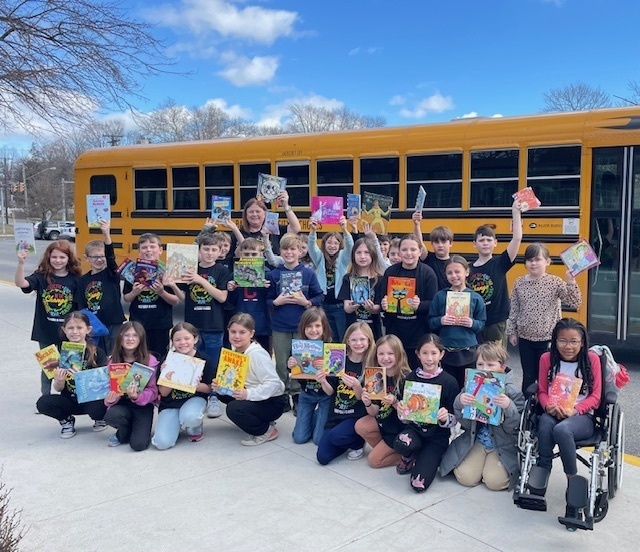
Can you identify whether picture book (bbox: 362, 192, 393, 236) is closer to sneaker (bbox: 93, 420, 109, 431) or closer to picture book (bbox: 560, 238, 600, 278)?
picture book (bbox: 560, 238, 600, 278)

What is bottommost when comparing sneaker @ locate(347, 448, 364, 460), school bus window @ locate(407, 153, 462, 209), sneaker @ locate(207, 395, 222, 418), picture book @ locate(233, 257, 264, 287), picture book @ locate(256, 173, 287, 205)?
sneaker @ locate(347, 448, 364, 460)

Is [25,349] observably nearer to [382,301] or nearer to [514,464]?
[382,301]

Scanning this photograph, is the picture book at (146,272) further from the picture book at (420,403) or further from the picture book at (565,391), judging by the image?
the picture book at (565,391)

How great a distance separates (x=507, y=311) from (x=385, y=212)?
1.90 metres

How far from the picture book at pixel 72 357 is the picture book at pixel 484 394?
112 inches

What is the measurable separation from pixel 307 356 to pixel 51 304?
7.86 feet

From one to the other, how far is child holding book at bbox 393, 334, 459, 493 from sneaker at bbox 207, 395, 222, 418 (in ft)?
6.12

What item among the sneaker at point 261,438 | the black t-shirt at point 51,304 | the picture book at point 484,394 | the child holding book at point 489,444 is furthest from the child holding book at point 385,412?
the black t-shirt at point 51,304

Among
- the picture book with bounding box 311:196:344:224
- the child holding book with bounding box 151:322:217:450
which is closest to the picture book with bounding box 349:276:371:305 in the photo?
the picture book with bounding box 311:196:344:224

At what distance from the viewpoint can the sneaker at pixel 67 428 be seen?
4.70m

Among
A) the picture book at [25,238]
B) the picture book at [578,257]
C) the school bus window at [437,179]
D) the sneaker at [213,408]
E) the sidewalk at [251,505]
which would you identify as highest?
the school bus window at [437,179]

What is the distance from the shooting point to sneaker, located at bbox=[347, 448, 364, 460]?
4.23 m

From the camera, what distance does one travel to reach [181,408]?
4.61m

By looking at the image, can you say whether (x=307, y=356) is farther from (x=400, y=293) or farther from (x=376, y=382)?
(x=400, y=293)
